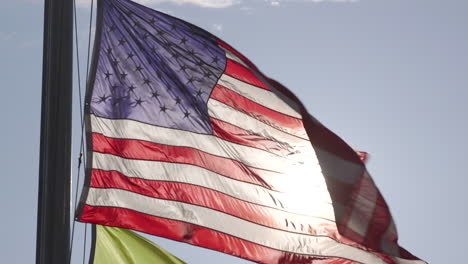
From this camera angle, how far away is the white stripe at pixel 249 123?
9.52m

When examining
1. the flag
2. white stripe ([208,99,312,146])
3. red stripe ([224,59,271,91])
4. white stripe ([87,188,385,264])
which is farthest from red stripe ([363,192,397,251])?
red stripe ([224,59,271,91])

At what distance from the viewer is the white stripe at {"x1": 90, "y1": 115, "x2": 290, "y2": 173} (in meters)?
8.96

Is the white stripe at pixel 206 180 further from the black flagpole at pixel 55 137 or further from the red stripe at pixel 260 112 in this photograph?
the black flagpole at pixel 55 137

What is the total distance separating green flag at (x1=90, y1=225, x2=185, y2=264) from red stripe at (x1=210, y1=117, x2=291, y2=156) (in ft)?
5.02

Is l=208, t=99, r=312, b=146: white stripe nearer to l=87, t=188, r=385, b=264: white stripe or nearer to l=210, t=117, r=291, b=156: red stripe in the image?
l=210, t=117, r=291, b=156: red stripe

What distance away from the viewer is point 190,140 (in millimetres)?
9289

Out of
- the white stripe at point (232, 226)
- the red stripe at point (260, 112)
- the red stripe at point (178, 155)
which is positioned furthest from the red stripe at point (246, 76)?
the white stripe at point (232, 226)

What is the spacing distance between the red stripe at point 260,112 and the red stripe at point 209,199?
3.52 feet

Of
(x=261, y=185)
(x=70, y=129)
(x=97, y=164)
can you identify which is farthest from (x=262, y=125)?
(x=70, y=129)

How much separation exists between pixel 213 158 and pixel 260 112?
3.00 ft

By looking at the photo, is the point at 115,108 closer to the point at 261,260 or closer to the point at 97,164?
the point at 97,164

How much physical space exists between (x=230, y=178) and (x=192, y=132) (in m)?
0.69

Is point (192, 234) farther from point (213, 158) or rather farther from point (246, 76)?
point (246, 76)

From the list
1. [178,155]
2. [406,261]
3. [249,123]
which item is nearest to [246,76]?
[249,123]
